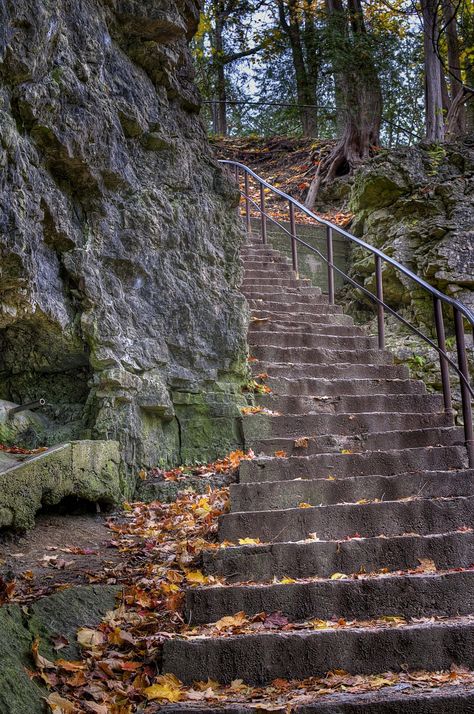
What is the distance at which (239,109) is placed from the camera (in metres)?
18.3

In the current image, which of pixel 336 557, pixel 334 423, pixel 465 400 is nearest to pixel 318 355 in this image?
pixel 334 423

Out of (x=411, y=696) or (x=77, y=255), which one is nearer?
(x=411, y=696)

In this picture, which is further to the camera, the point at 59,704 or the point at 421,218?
the point at 421,218

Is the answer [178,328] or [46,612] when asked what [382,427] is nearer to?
[178,328]

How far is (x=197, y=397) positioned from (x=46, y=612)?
2889 millimetres

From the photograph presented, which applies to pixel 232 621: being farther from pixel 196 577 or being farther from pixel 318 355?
pixel 318 355

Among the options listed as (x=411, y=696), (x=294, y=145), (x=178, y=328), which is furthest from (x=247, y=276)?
(x=294, y=145)

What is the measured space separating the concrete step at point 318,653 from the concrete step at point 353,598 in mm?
340

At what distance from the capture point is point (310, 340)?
23.7 ft

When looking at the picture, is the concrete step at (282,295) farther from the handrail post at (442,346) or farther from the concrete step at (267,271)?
the handrail post at (442,346)

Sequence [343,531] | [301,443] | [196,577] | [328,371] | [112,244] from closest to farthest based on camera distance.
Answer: [196,577], [343,531], [301,443], [112,244], [328,371]

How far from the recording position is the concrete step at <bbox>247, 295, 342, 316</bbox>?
7.80 metres

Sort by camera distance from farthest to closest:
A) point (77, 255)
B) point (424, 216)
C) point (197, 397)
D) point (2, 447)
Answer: point (424, 216), point (197, 397), point (77, 255), point (2, 447)

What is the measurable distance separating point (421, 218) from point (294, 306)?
126 inches
